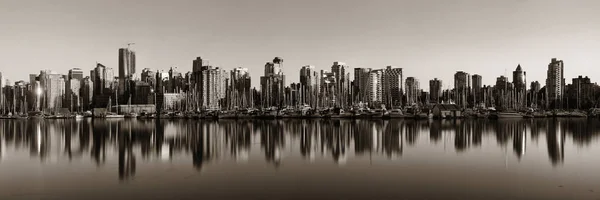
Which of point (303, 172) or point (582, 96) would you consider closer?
point (303, 172)

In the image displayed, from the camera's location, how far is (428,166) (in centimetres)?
3266

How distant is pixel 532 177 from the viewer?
27.9m

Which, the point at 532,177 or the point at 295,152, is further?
the point at 295,152

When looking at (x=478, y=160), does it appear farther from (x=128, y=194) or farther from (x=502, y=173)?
(x=128, y=194)

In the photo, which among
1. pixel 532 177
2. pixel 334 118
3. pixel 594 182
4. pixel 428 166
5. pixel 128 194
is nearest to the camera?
pixel 128 194

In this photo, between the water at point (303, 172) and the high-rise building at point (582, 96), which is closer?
the water at point (303, 172)

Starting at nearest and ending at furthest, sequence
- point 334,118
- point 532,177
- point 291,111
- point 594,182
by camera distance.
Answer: point 594,182 → point 532,177 → point 334,118 → point 291,111

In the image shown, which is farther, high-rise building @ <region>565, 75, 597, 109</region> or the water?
high-rise building @ <region>565, 75, 597, 109</region>

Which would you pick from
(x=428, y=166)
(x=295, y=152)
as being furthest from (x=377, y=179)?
(x=295, y=152)

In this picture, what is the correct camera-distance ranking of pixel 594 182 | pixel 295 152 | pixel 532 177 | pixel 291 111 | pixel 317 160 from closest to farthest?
1. pixel 594 182
2. pixel 532 177
3. pixel 317 160
4. pixel 295 152
5. pixel 291 111

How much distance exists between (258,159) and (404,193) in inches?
630

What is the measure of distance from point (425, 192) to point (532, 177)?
931 cm

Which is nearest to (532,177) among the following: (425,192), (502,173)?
(502,173)

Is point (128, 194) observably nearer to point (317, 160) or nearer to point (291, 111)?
point (317, 160)
